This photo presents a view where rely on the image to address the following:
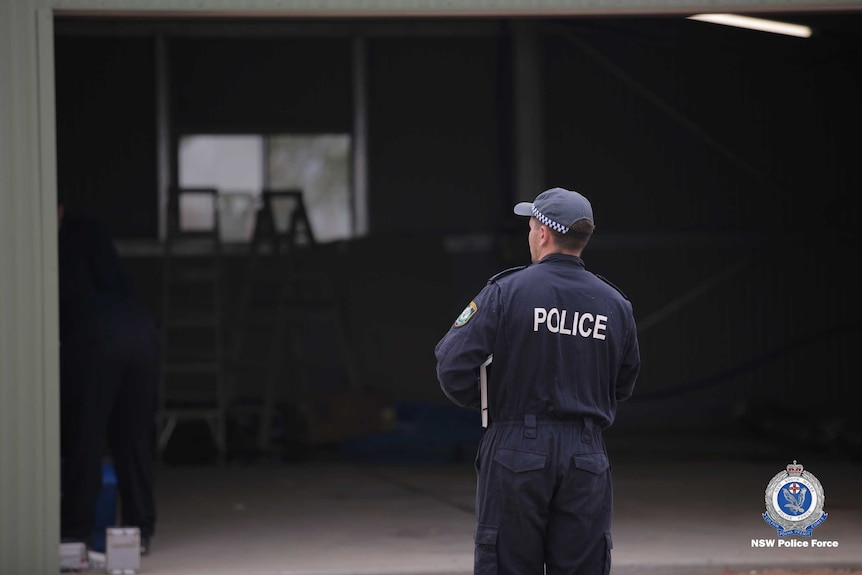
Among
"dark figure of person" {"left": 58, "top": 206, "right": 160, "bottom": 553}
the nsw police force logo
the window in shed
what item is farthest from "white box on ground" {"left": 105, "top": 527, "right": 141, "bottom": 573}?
the window in shed

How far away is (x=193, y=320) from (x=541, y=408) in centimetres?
782

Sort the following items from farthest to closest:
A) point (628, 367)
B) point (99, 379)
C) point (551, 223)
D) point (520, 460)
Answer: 1. point (99, 379)
2. point (628, 367)
3. point (551, 223)
4. point (520, 460)

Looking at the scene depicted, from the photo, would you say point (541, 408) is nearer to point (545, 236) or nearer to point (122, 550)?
point (545, 236)

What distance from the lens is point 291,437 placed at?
35.6 feet

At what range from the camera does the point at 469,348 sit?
12.6ft

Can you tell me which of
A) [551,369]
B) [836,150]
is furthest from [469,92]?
[551,369]

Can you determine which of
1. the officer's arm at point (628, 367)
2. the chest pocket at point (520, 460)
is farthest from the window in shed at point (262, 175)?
the chest pocket at point (520, 460)

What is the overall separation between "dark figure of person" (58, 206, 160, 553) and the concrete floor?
1.37ft

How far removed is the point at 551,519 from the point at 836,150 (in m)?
9.59

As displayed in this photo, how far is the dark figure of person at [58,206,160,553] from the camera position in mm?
6219

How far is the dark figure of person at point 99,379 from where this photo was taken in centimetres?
622

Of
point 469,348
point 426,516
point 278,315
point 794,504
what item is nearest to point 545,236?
point 469,348

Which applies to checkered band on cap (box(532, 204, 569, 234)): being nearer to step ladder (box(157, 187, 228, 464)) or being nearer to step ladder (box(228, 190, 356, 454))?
step ladder (box(157, 187, 228, 464))

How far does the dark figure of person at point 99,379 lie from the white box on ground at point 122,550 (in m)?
0.36
